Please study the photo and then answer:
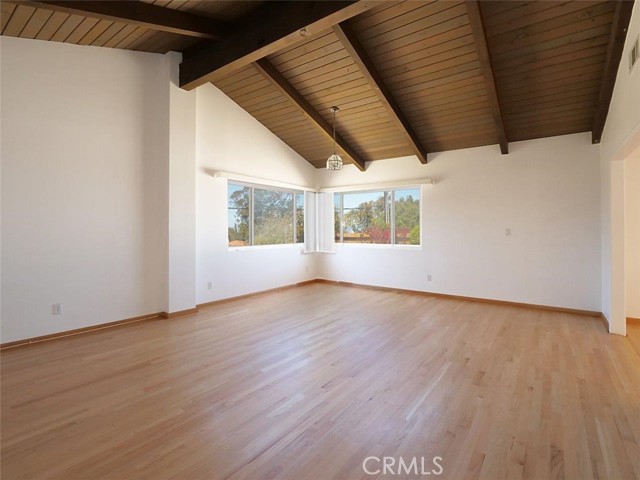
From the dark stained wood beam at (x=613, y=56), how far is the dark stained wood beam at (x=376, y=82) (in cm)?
228

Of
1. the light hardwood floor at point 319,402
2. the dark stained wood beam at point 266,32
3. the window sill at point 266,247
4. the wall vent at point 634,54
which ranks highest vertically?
the dark stained wood beam at point 266,32

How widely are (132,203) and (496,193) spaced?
5371 millimetres

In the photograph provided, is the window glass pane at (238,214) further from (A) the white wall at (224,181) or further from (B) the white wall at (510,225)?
(B) the white wall at (510,225)

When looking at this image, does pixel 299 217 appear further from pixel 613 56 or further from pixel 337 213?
pixel 613 56

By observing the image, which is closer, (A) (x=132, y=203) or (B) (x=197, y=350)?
(B) (x=197, y=350)

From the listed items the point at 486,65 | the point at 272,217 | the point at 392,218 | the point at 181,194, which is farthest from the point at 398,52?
the point at 272,217

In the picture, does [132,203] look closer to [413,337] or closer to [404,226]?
[413,337]

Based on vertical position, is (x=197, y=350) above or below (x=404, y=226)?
below

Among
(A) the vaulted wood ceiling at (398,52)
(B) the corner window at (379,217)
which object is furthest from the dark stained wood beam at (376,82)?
(B) the corner window at (379,217)

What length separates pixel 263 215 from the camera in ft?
20.2

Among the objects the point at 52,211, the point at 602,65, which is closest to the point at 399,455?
the point at 52,211

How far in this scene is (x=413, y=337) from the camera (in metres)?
3.64

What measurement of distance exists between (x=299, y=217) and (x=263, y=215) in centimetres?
106

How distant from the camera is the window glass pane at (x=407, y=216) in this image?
613 centimetres
